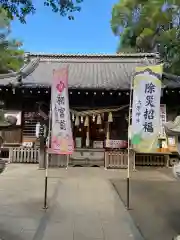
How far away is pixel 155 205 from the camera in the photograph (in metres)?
7.61

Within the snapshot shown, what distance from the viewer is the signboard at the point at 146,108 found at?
6594 millimetres

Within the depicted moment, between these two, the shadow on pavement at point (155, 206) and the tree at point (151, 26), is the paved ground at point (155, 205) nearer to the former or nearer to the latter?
the shadow on pavement at point (155, 206)

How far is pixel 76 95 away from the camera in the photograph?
53.1ft

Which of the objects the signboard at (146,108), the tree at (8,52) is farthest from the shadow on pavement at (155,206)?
the tree at (8,52)

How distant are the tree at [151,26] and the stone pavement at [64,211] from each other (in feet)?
28.1

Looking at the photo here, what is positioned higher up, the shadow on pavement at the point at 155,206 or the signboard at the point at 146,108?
the signboard at the point at 146,108

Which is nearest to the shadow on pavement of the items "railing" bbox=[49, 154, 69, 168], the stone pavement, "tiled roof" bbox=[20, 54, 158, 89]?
the stone pavement

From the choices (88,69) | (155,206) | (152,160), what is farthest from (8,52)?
(155,206)

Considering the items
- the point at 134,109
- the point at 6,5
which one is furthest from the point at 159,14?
the point at 6,5

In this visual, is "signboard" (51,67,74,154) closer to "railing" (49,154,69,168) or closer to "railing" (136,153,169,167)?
"railing" (49,154,69,168)

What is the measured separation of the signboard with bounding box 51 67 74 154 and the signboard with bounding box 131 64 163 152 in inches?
56.2

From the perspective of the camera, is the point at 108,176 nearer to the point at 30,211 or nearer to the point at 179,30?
the point at 30,211

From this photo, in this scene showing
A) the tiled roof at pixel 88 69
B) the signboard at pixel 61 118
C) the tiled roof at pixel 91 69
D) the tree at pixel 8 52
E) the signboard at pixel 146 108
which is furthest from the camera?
the tree at pixel 8 52

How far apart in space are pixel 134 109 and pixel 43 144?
8097 millimetres
